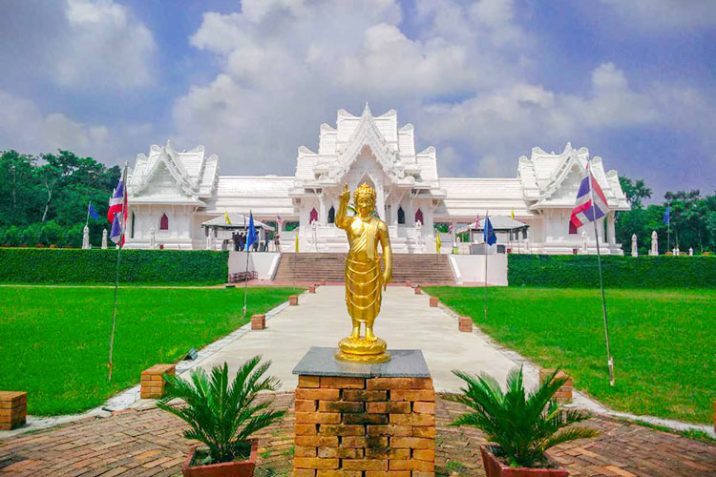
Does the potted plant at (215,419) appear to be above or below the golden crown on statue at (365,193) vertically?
below

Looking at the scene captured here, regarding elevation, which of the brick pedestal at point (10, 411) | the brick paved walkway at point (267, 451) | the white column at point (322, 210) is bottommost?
the brick paved walkway at point (267, 451)

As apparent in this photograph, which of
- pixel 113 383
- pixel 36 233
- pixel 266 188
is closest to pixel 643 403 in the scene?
pixel 113 383

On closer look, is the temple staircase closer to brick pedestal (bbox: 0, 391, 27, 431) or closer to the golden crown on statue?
brick pedestal (bbox: 0, 391, 27, 431)

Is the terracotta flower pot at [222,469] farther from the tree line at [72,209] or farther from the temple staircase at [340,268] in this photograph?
the tree line at [72,209]

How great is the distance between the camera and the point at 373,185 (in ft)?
120

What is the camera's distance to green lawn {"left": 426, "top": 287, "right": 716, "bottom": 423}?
22.6ft

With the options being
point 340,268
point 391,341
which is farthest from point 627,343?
point 340,268

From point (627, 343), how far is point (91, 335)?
479 inches

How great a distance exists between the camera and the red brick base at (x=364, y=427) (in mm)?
4012

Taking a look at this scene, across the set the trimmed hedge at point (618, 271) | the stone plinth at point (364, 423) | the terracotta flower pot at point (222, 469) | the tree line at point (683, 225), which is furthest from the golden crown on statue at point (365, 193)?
the tree line at point (683, 225)

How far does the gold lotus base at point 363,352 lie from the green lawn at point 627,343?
12.7 feet

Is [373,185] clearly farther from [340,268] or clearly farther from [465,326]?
[465,326]

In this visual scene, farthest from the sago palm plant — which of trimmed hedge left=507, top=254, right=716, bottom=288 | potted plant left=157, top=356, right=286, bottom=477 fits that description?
trimmed hedge left=507, top=254, right=716, bottom=288

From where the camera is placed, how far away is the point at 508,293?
74.9 ft
